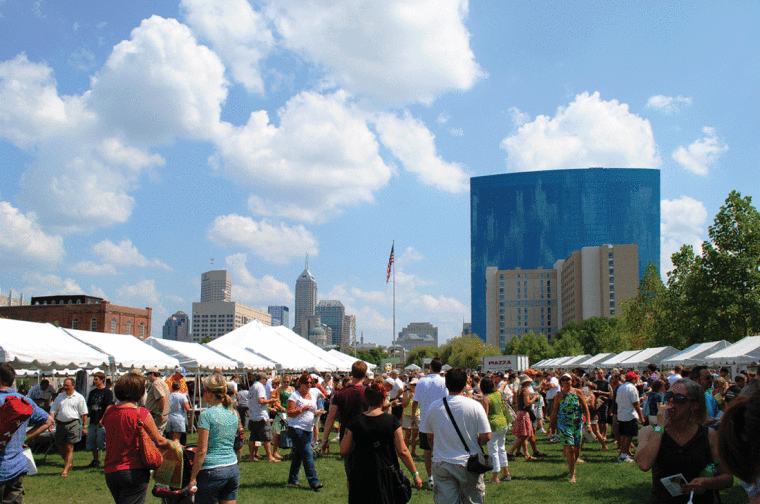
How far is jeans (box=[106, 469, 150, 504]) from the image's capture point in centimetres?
511

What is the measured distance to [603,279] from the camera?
13075 cm

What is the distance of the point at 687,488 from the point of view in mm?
3738

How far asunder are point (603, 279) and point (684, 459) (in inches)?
5319

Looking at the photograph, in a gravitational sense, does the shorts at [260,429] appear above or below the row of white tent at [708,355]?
below

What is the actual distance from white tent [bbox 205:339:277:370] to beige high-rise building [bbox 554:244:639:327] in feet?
358

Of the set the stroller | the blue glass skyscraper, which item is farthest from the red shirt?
the blue glass skyscraper

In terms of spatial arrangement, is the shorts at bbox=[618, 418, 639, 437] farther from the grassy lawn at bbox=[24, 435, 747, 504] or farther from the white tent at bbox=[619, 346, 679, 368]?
the white tent at bbox=[619, 346, 679, 368]

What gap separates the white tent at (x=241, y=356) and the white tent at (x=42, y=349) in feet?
29.5

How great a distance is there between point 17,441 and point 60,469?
7891mm

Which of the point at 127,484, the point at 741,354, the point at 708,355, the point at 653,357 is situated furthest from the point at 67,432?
the point at 653,357

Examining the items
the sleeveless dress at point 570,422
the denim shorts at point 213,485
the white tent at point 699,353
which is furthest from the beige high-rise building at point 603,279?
the denim shorts at point 213,485

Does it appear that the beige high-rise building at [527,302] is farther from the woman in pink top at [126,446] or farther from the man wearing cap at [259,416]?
the woman in pink top at [126,446]

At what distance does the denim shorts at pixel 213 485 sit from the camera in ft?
17.7

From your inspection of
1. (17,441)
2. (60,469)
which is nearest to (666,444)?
(17,441)
